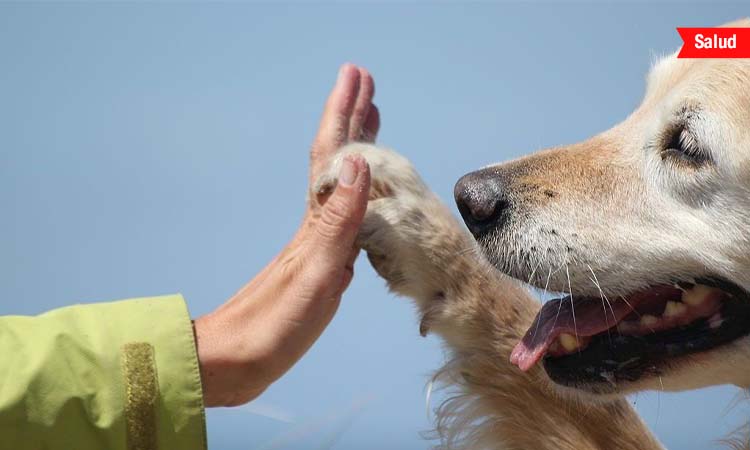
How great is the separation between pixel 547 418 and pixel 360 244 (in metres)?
0.74

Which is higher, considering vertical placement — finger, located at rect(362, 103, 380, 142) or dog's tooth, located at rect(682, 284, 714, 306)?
finger, located at rect(362, 103, 380, 142)

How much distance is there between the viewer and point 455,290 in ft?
8.70

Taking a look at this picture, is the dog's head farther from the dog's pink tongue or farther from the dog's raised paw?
the dog's raised paw

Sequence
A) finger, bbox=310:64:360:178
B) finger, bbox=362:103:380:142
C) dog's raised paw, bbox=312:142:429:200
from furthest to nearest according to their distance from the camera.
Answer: finger, bbox=362:103:380:142 → finger, bbox=310:64:360:178 → dog's raised paw, bbox=312:142:429:200

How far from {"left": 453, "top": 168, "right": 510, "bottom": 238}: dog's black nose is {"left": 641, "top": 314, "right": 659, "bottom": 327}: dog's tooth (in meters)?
0.45

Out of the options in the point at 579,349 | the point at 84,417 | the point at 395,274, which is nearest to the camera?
the point at 84,417

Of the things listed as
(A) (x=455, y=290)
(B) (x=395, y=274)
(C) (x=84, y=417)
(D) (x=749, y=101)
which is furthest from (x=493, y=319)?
(C) (x=84, y=417)

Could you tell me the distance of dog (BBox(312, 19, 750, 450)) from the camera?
7.14 ft

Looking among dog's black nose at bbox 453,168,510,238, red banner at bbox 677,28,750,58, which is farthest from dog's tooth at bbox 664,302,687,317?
red banner at bbox 677,28,750,58

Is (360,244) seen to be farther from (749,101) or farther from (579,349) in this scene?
(749,101)

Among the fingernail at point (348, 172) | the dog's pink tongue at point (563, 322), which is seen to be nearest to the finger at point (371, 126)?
the fingernail at point (348, 172)

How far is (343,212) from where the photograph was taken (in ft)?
7.82

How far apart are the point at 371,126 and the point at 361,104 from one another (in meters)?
0.10

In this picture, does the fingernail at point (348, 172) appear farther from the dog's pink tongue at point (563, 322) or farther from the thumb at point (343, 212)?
the dog's pink tongue at point (563, 322)
